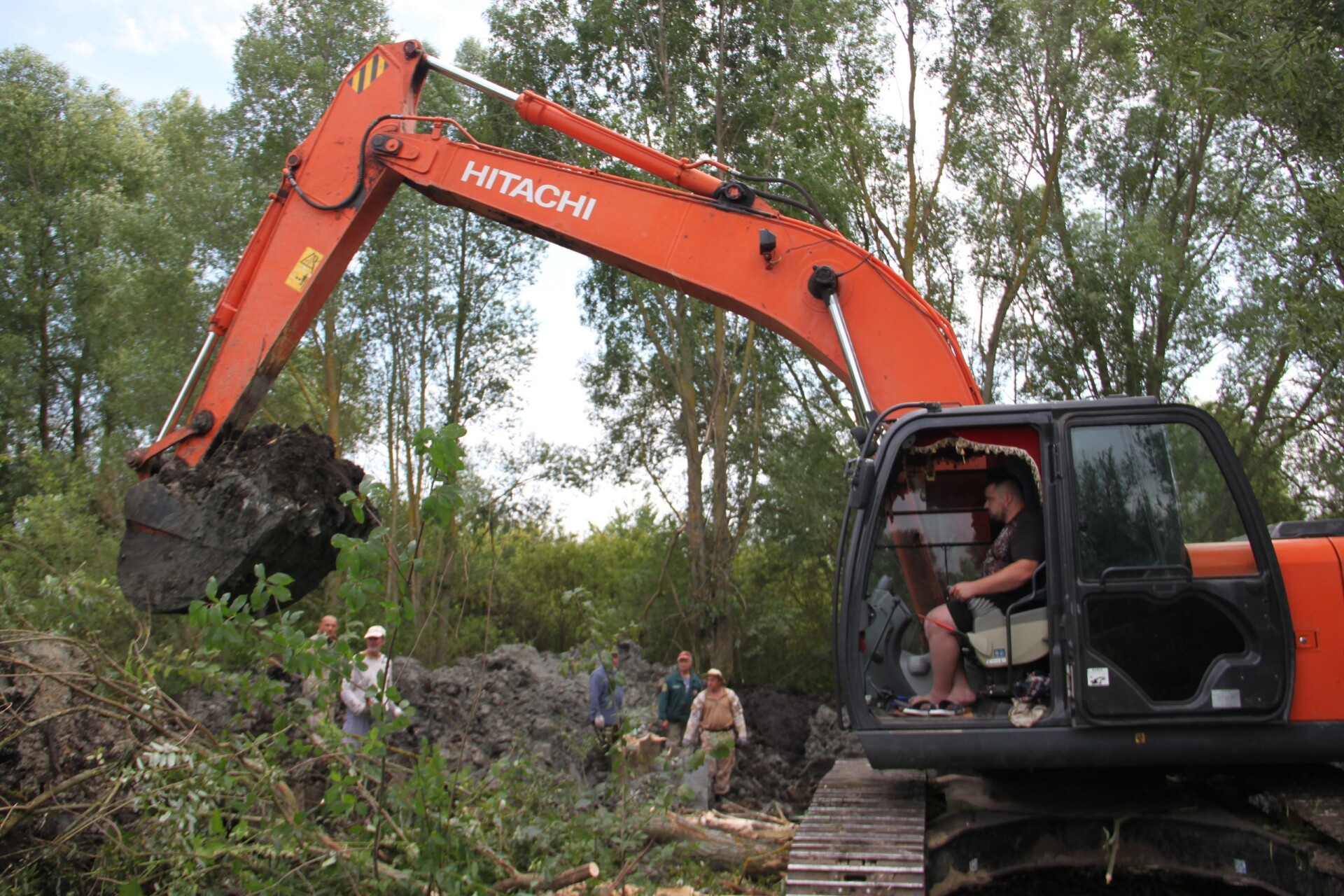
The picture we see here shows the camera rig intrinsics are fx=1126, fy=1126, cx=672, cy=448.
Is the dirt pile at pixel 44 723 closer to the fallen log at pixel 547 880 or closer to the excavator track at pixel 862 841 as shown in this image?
the fallen log at pixel 547 880

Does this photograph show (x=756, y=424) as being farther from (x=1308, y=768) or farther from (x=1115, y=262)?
(x=1308, y=768)

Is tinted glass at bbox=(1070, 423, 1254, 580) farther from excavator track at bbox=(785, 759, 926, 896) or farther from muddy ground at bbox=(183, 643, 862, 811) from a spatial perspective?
muddy ground at bbox=(183, 643, 862, 811)

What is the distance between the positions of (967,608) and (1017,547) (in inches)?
11.7

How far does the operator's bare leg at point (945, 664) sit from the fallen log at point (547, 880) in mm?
1419

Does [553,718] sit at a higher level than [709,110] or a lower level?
lower

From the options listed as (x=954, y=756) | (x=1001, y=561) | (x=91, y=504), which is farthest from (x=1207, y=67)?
(x=91, y=504)

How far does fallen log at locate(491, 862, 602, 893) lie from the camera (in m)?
4.32

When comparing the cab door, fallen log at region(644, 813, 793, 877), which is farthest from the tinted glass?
fallen log at region(644, 813, 793, 877)

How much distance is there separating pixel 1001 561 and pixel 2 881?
12.6ft

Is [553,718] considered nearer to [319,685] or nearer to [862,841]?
[319,685]

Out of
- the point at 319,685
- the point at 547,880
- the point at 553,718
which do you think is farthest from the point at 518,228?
the point at 553,718

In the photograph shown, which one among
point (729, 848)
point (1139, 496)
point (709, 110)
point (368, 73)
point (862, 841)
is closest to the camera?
point (862, 841)

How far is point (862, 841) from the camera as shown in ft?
12.9

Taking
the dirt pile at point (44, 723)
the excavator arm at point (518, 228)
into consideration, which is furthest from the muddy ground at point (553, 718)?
the dirt pile at point (44, 723)
